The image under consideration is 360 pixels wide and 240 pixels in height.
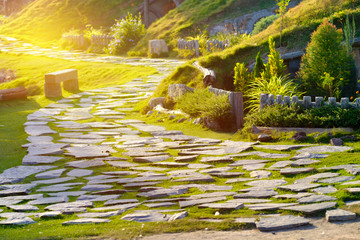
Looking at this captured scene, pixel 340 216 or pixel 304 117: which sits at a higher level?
pixel 304 117

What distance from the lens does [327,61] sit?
9695 millimetres

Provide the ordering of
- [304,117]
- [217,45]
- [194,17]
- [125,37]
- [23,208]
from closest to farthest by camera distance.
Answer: [23,208], [304,117], [217,45], [194,17], [125,37]

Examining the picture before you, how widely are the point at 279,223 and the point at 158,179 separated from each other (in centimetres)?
224

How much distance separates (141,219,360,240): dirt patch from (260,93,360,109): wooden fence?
175 inches

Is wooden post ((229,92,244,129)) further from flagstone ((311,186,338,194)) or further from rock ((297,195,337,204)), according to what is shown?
rock ((297,195,337,204))

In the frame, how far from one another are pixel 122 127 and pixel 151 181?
4.17 meters

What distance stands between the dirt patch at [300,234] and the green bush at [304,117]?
4.18 m

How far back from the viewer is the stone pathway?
4777 mm

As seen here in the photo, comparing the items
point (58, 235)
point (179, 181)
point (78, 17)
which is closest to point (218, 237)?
point (58, 235)

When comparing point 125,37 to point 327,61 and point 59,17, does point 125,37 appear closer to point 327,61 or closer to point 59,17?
point 59,17

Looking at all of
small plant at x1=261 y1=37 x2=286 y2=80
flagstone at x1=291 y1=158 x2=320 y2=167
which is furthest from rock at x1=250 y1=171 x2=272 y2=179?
small plant at x1=261 y1=37 x2=286 y2=80

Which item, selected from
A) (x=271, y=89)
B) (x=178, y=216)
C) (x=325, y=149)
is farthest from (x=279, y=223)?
(x=271, y=89)

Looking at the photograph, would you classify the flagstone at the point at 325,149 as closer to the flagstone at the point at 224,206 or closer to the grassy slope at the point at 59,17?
the flagstone at the point at 224,206

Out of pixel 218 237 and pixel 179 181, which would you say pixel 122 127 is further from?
pixel 218 237
